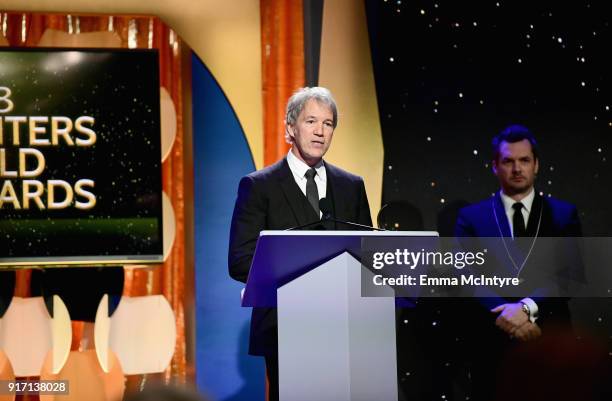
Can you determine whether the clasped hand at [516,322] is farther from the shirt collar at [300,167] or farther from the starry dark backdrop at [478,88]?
the shirt collar at [300,167]

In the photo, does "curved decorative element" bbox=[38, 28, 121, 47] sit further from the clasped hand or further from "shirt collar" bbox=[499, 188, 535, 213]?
the clasped hand

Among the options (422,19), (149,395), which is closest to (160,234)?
(422,19)

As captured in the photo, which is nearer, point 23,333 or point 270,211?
point 270,211

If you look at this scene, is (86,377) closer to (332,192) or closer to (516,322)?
(332,192)

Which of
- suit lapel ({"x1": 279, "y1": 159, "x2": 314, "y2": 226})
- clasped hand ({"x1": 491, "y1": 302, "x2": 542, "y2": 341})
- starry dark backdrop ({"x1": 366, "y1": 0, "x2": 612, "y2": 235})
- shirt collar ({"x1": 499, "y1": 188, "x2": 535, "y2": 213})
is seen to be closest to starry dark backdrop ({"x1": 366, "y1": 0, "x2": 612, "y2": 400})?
starry dark backdrop ({"x1": 366, "y1": 0, "x2": 612, "y2": 235})

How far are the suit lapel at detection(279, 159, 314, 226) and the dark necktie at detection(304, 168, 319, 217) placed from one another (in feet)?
0.11

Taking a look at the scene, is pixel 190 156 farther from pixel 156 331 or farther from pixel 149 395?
pixel 149 395

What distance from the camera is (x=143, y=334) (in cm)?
430

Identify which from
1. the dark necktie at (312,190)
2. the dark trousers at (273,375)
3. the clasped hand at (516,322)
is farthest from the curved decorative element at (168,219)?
the clasped hand at (516,322)

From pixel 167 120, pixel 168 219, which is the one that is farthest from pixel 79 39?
pixel 168 219

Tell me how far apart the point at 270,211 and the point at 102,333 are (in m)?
1.62

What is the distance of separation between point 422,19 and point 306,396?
264cm

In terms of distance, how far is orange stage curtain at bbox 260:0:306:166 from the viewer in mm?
4332

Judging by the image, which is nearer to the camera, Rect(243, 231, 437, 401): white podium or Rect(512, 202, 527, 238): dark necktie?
Rect(243, 231, 437, 401): white podium
